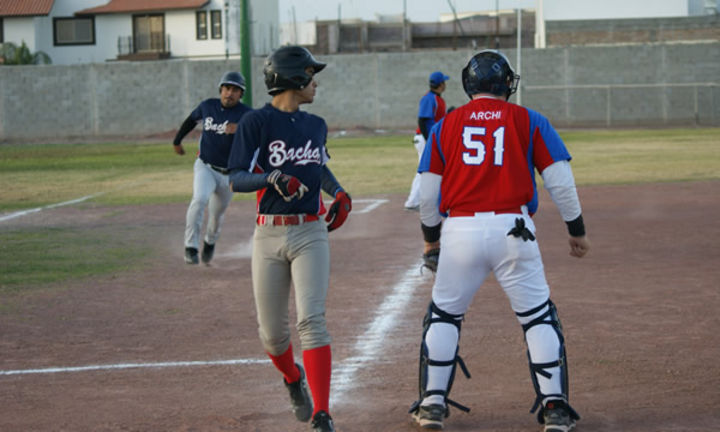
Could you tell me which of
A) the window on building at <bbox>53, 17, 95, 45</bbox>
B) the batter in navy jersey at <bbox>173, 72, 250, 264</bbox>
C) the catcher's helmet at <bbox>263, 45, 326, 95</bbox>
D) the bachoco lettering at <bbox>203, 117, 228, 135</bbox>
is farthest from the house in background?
the catcher's helmet at <bbox>263, 45, 326, 95</bbox>

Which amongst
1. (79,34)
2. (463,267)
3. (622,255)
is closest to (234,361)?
(463,267)

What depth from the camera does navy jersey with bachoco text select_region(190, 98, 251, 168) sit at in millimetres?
10750

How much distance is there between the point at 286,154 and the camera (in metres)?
5.49

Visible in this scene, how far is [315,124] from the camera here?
18.4 feet

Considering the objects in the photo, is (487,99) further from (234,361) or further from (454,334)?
(234,361)

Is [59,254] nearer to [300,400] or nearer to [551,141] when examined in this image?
[300,400]

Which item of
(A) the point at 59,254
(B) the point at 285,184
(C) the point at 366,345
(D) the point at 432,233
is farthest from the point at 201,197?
(B) the point at 285,184

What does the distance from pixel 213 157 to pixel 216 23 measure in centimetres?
5372

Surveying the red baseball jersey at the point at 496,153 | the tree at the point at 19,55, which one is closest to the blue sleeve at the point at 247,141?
the red baseball jersey at the point at 496,153

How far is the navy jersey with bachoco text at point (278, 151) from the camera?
17.9 feet

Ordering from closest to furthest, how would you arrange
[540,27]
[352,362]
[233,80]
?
[352,362] → [233,80] → [540,27]

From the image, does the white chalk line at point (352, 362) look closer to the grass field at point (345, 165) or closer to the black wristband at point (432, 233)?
the black wristband at point (432, 233)

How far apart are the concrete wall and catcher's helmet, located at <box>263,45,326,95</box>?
119 ft

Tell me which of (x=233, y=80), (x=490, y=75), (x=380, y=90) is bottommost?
(x=490, y=75)
